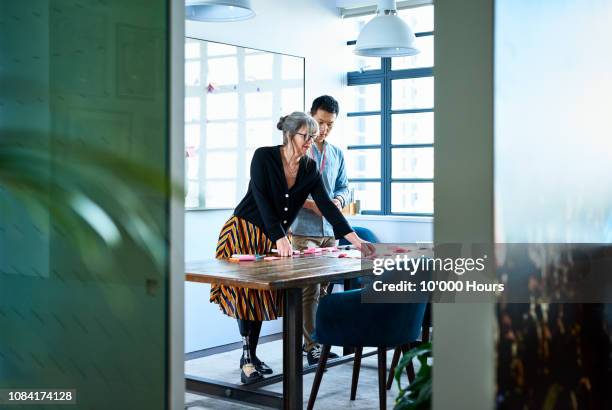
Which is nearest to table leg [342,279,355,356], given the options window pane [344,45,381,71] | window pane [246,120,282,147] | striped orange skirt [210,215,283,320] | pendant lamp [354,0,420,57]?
striped orange skirt [210,215,283,320]

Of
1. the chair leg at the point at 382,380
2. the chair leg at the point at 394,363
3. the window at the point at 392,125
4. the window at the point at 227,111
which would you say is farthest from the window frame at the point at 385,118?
the chair leg at the point at 382,380

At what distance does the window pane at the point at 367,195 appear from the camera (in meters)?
7.56

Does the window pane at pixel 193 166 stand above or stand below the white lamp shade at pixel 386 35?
below

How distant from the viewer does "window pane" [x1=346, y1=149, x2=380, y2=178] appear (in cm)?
757

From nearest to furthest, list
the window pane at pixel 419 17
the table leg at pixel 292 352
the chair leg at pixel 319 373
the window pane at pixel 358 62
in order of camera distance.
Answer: the table leg at pixel 292 352 < the chair leg at pixel 319 373 < the window pane at pixel 419 17 < the window pane at pixel 358 62

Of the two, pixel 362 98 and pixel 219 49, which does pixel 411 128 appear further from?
pixel 219 49

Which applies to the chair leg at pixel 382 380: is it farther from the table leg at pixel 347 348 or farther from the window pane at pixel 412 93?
the window pane at pixel 412 93

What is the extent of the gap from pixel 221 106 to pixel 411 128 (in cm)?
199

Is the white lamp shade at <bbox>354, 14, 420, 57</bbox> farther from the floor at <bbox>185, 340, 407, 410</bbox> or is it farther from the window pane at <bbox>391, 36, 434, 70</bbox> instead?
the floor at <bbox>185, 340, 407, 410</bbox>

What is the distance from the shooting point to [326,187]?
18.8 feet

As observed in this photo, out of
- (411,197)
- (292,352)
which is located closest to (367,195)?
(411,197)

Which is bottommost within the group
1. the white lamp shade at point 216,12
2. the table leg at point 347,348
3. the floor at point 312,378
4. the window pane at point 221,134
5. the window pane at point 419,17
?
the floor at point 312,378

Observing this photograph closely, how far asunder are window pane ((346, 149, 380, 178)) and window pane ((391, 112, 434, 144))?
257 millimetres

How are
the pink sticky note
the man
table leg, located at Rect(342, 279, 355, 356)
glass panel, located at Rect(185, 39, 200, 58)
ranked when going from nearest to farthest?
the pink sticky note < table leg, located at Rect(342, 279, 355, 356) < the man < glass panel, located at Rect(185, 39, 200, 58)
